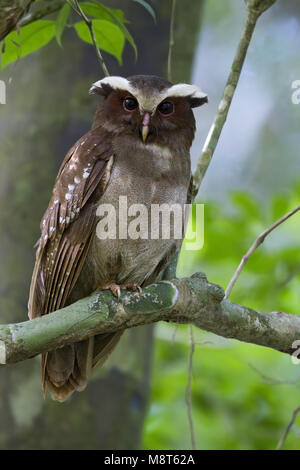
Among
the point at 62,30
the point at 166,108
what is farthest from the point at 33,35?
the point at 166,108

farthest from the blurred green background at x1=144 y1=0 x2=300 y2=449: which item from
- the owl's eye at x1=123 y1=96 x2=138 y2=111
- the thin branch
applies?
the owl's eye at x1=123 y1=96 x2=138 y2=111

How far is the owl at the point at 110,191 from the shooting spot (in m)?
3.48

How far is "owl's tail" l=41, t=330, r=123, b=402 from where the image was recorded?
12.2ft

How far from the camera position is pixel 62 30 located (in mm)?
3211

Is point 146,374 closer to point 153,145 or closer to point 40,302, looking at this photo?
point 40,302

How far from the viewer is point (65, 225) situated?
3.50 m

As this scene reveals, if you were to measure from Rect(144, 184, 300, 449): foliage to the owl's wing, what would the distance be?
1.74 metres

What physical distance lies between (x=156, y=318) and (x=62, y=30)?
143 cm

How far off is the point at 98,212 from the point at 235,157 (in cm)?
738

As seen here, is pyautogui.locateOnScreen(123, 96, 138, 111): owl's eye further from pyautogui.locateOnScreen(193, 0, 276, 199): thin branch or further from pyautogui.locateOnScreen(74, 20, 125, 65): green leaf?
pyautogui.locateOnScreen(193, 0, 276, 199): thin branch

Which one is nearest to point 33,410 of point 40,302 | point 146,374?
point 146,374

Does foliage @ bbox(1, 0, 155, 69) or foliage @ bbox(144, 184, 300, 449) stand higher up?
foliage @ bbox(1, 0, 155, 69)

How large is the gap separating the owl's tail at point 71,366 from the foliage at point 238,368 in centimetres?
128

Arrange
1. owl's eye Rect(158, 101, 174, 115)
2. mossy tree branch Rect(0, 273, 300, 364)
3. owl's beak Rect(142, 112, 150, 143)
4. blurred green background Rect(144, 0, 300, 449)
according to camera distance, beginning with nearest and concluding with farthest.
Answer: mossy tree branch Rect(0, 273, 300, 364), owl's beak Rect(142, 112, 150, 143), owl's eye Rect(158, 101, 174, 115), blurred green background Rect(144, 0, 300, 449)
